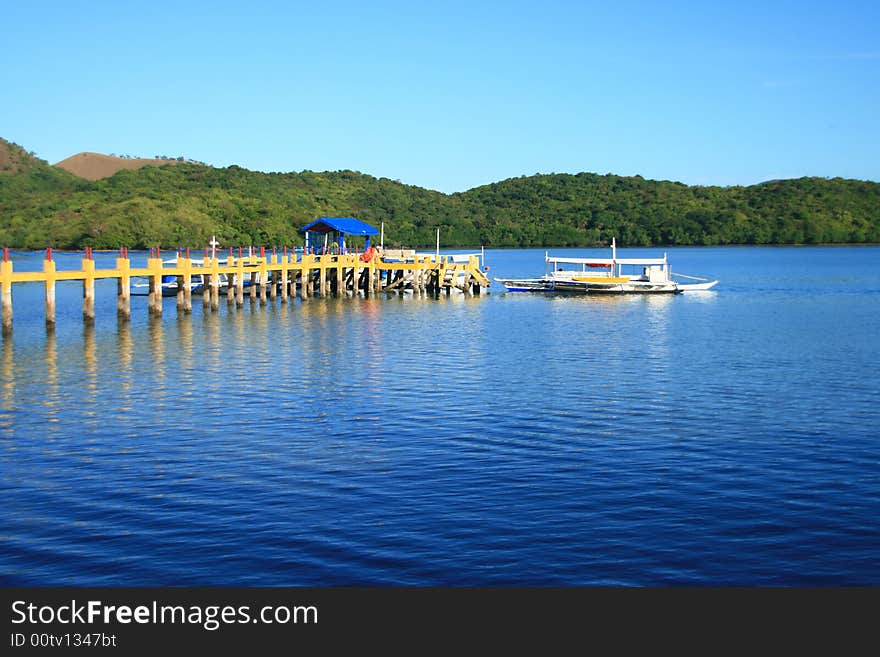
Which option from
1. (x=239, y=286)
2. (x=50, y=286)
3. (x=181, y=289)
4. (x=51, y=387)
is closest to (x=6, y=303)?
(x=50, y=286)

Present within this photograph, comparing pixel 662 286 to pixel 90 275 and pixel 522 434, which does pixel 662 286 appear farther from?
pixel 522 434

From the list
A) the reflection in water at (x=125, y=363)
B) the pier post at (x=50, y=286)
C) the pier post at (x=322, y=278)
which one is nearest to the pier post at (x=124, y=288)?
the reflection in water at (x=125, y=363)

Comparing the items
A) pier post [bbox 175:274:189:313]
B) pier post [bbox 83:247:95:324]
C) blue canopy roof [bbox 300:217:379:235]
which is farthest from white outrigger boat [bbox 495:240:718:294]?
pier post [bbox 83:247:95:324]

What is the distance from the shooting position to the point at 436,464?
73.6 ft

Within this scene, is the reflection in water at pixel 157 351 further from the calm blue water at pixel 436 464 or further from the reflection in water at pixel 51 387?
the reflection in water at pixel 51 387

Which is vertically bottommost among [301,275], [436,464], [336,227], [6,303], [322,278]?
[436,464]

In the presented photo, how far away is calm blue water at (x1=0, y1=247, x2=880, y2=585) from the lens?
52.9ft

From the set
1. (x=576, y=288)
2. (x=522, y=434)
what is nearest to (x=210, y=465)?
(x=522, y=434)

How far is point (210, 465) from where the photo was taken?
2234 cm

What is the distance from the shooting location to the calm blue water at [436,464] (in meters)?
16.1

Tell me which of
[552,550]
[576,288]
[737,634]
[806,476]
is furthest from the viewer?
[576,288]

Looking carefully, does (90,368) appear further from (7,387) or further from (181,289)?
(181,289)

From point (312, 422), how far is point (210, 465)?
547cm

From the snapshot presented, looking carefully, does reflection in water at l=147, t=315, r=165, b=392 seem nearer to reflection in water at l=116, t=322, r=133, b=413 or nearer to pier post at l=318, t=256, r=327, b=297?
reflection in water at l=116, t=322, r=133, b=413
